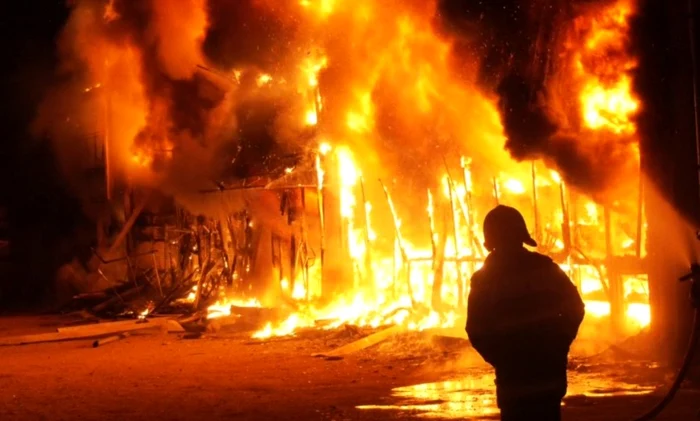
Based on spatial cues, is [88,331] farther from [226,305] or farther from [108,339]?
[226,305]

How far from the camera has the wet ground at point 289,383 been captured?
7738mm

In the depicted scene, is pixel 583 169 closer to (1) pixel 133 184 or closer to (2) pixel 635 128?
(2) pixel 635 128

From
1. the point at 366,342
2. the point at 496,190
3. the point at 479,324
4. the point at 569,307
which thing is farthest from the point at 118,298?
the point at 569,307

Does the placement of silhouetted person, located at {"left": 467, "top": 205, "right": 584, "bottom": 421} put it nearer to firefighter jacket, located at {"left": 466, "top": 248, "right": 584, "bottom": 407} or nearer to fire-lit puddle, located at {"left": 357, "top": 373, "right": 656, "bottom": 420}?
firefighter jacket, located at {"left": 466, "top": 248, "right": 584, "bottom": 407}

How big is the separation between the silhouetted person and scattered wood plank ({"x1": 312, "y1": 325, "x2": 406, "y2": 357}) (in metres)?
7.48

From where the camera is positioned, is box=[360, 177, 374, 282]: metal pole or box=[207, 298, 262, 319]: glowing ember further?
box=[207, 298, 262, 319]: glowing ember

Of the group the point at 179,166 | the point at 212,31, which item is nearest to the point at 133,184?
the point at 179,166

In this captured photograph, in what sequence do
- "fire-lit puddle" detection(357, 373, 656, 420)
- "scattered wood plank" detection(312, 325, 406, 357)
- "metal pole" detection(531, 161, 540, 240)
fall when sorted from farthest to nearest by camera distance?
"metal pole" detection(531, 161, 540, 240)
"scattered wood plank" detection(312, 325, 406, 357)
"fire-lit puddle" detection(357, 373, 656, 420)

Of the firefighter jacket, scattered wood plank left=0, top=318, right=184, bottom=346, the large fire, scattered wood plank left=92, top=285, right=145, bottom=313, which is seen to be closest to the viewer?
the firefighter jacket

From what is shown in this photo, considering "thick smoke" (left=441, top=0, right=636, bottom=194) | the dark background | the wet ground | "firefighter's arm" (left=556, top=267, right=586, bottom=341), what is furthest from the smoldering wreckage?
"firefighter's arm" (left=556, top=267, right=586, bottom=341)

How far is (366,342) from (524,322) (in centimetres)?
817

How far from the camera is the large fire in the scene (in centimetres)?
1069

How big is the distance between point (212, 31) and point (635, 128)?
10.3m

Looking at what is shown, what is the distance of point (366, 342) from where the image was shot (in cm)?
1205
